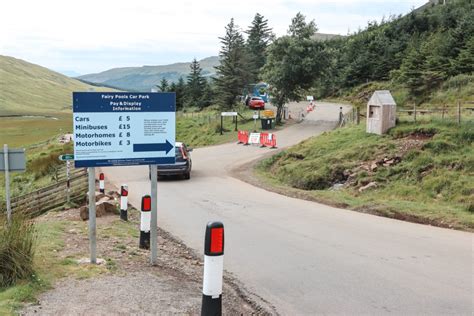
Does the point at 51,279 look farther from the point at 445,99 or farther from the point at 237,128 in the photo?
the point at 237,128

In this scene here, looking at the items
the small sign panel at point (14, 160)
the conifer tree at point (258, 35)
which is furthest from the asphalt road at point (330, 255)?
the conifer tree at point (258, 35)

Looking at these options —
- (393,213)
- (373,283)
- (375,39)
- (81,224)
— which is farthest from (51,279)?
(375,39)

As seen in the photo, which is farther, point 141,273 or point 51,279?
point 141,273

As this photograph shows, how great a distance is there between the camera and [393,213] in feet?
40.8

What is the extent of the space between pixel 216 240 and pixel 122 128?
8.88ft

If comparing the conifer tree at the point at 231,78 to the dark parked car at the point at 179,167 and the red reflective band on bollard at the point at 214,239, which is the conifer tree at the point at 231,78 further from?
the red reflective band on bollard at the point at 214,239

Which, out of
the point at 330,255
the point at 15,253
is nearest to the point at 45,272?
the point at 15,253

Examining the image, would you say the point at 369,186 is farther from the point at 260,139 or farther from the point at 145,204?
the point at 260,139

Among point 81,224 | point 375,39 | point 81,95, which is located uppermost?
point 375,39

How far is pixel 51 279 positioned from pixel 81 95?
233cm

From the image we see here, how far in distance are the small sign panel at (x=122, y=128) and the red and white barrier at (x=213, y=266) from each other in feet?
8.10

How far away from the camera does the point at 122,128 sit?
22.3 feet

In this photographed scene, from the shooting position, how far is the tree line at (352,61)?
4284 cm

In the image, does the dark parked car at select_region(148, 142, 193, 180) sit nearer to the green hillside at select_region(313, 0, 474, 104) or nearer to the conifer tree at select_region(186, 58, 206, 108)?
the green hillside at select_region(313, 0, 474, 104)
